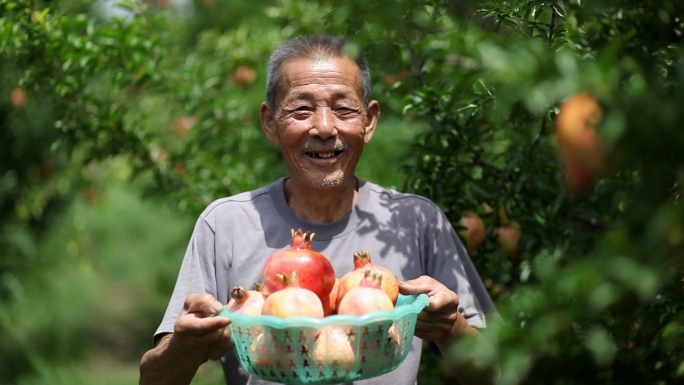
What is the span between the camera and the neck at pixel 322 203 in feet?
8.18

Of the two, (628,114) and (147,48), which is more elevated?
(628,114)

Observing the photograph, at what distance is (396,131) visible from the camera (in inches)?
157

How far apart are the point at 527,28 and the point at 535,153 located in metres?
0.60

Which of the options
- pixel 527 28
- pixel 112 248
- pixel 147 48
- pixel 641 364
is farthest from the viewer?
pixel 112 248

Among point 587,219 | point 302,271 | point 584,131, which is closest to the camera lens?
point 584,131

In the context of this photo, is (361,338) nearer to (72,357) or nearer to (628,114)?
(628,114)

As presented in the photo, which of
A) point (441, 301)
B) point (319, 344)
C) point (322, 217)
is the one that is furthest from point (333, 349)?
point (322, 217)

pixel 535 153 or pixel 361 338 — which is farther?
pixel 535 153

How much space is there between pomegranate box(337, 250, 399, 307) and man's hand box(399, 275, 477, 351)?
3 centimetres

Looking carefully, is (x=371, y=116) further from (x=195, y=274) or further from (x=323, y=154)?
(x=195, y=274)

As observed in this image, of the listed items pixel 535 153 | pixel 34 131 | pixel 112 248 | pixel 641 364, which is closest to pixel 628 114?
pixel 641 364

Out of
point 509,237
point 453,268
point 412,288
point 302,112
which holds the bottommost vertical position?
point 509,237

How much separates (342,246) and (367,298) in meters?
0.60

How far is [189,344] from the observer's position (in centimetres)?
→ 196
